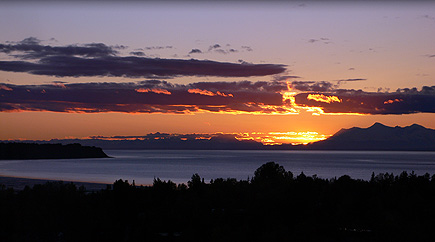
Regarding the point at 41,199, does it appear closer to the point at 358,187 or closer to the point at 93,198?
the point at 93,198

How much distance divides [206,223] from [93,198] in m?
14.6

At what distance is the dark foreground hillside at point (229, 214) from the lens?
37.7 metres

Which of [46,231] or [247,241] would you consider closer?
[247,241]

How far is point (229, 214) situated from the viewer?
4238cm

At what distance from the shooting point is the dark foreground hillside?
124ft

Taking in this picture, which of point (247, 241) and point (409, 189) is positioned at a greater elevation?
point (409, 189)

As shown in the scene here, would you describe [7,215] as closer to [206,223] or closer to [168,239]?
[168,239]

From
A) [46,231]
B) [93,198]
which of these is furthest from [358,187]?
[46,231]

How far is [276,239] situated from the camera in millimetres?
34156

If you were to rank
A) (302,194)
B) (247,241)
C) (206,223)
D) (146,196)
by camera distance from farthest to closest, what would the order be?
1. (146,196)
2. (302,194)
3. (206,223)
4. (247,241)

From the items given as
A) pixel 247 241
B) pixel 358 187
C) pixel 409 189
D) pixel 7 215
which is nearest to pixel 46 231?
pixel 7 215

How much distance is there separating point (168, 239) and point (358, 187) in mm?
20122

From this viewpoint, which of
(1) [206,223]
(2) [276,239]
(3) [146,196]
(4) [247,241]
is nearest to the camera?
(2) [276,239]

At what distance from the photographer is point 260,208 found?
43906 millimetres
